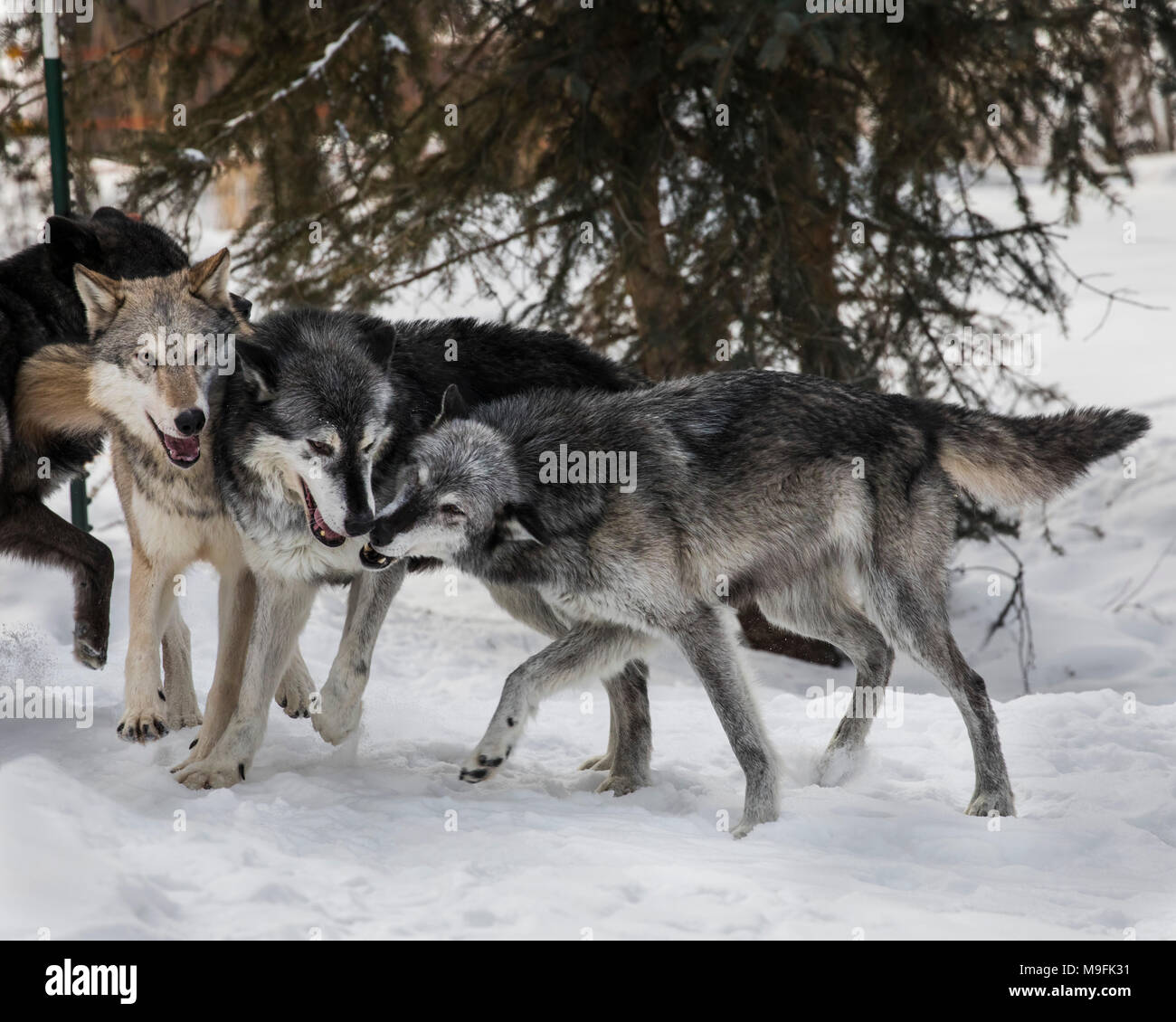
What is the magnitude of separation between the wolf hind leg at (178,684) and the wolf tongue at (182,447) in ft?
4.50

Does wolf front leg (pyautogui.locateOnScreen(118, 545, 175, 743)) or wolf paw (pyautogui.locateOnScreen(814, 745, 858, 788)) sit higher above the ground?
wolf front leg (pyautogui.locateOnScreen(118, 545, 175, 743))

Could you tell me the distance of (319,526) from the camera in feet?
15.6

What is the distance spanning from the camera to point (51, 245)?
5.93 m

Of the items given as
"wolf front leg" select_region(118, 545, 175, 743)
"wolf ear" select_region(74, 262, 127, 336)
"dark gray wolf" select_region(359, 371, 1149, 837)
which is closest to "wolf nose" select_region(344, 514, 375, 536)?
"dark gray wolf" select_region(359, 371, 1149, 837)

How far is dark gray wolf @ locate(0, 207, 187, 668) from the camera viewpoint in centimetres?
585

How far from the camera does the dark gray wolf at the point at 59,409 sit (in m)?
5.85

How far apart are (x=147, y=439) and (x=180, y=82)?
179 inches

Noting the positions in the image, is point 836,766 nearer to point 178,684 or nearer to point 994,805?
point 994,805

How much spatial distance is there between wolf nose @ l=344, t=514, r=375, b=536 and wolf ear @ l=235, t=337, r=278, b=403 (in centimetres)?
68

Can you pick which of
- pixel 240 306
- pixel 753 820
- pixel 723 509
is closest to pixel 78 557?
pixel 240 306

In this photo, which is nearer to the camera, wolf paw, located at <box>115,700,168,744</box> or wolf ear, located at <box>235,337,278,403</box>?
wolf ear, located at <box>235,337,278,403</box>

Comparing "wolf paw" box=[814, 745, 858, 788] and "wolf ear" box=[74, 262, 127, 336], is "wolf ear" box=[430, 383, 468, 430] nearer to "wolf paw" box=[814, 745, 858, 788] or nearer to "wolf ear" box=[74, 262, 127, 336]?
"wolf ear" box=[74, 262, 127, 336]

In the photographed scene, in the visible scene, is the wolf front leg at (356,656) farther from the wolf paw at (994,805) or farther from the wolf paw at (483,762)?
the wolf paw at (994,805)

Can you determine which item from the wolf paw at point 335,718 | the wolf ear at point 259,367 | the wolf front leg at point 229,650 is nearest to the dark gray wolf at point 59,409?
the wolf front leg at point 229,650
